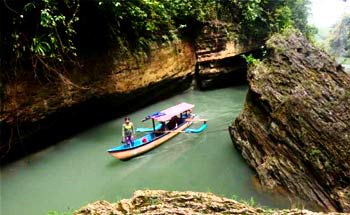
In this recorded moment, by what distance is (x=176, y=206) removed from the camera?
11.3 ft

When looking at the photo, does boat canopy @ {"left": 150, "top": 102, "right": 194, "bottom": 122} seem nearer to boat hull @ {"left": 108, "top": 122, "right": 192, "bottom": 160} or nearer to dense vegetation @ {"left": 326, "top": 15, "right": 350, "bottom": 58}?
boat hull @ {"left": 108, "top": 122, "right": 192, "bottom": 160}

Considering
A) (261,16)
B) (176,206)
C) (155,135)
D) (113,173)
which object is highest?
(261,16)

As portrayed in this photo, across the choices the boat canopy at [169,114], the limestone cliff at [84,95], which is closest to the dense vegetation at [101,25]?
the limestone cliff at [84,95]

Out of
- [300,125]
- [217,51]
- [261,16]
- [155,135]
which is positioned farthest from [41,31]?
[261,16]

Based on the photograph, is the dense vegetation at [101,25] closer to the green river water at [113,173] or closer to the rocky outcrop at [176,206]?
the green river water at [113,173]

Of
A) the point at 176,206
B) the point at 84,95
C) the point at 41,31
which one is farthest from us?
the point at 84,95

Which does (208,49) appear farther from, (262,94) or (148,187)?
(148,187)

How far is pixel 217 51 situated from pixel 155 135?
25.7ft

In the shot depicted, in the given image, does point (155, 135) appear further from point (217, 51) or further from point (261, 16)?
point (261, 16)

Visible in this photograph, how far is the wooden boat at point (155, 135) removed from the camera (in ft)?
32.1

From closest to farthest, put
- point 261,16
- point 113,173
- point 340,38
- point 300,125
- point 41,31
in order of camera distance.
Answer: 1. point 300,125
2. point 41,31
3. point 113,173
4. point 261,16
5. point 340,38

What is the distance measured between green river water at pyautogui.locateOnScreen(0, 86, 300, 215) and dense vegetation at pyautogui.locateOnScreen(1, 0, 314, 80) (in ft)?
7.97

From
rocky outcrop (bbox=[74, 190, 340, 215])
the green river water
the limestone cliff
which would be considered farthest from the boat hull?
rocky outcrop (bbox=[74, 190, 340, 215])

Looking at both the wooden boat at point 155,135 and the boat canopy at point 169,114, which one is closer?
the wooden boat at point 155,135
